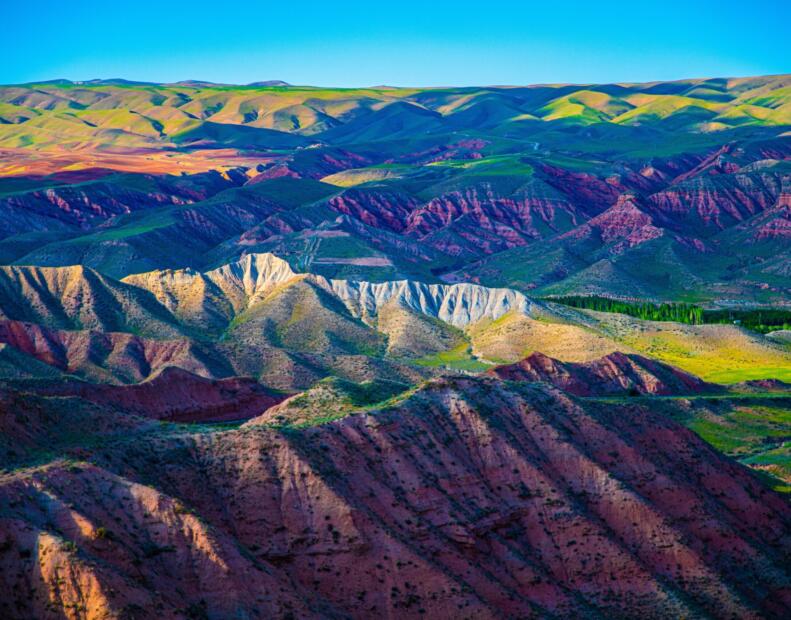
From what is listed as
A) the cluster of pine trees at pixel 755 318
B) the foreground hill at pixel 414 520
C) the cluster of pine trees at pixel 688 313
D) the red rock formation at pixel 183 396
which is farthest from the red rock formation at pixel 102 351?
the cluster of pine trees at pixel 755 318

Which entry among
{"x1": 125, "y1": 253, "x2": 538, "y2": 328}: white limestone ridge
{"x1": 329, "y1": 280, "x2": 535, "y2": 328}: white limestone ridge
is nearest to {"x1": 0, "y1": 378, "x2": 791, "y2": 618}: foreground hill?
{"x1": 329, "y1": 280, "x2": 535, "y2": 328}: white limestone ridge

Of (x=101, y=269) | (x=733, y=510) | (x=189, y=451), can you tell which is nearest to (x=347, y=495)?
(x=189, y=451)

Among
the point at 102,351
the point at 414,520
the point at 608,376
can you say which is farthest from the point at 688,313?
the point at 414,520

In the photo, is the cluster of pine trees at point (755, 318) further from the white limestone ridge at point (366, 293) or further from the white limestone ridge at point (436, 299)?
the white limestone ridge at point (366, 293)

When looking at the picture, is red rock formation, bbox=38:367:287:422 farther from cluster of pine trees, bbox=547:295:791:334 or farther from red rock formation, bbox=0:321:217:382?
cluster of pine trees, bbox=547:295:791:334

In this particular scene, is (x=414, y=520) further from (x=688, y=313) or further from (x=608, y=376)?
Result: (x=688, y=313)

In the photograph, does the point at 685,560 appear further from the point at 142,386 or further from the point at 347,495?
the point at 142,386
